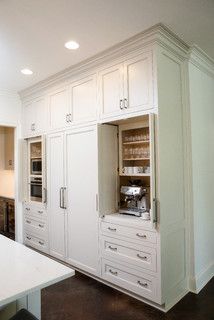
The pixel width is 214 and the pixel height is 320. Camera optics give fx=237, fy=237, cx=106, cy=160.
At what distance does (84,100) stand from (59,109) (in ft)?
1.80

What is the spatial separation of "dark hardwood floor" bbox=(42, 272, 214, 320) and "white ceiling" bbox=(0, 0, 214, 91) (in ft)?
9.01

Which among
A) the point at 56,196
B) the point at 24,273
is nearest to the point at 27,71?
the point at 56,196

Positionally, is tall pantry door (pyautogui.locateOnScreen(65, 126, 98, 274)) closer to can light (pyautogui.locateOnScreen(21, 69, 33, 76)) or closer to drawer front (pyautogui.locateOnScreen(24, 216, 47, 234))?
drawer front (pyautogui.locateOnScreen(24, 216, 47, 234))

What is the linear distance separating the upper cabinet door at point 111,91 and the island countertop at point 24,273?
173 cm

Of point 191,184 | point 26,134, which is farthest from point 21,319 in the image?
point 26,134

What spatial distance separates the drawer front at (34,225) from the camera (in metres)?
3.72

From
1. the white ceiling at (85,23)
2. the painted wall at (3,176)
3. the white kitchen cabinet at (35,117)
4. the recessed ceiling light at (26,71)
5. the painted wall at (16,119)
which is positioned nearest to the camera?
the white ceiling at (85,23)

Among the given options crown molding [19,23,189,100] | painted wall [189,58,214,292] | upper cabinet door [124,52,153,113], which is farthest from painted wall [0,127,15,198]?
painted wall [189,58,214,292]

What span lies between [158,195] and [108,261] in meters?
1.06

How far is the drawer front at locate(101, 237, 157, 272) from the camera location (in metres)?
2.36

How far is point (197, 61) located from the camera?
2.91 m

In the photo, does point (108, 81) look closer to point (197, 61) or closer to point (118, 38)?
point (118, 38)

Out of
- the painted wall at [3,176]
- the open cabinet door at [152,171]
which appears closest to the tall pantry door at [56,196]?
the open cabinet door at [152,171]

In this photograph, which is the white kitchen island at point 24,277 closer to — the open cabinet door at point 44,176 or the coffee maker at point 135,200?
the coffee maker at point 135,200
